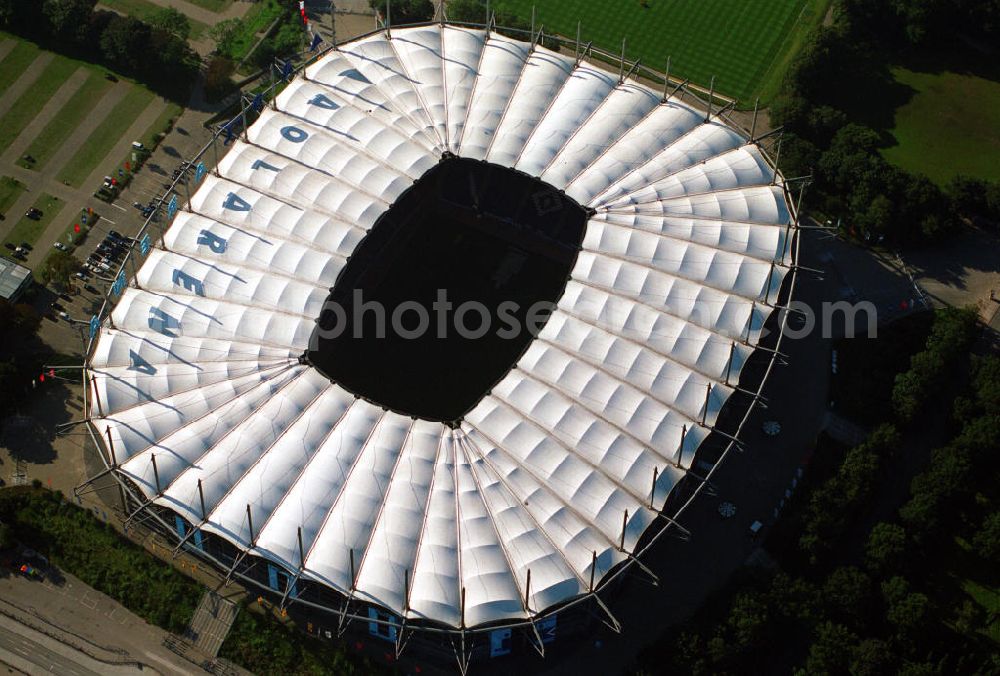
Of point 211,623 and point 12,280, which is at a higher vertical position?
point 12,280

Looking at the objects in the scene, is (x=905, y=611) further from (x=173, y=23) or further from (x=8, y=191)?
(x=173, y=23)

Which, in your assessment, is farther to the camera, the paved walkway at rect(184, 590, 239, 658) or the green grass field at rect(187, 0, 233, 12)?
the green grass field at rect(187, 0, 233, 12)

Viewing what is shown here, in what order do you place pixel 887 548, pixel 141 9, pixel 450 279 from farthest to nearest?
pixel 141 9
pixel 450 279
pixel 887 548

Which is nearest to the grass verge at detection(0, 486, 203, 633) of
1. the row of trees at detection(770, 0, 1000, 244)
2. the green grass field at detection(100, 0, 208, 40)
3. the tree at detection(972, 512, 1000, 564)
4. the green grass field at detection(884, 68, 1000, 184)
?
the green grass field at detection(100, 0, 208, 40)

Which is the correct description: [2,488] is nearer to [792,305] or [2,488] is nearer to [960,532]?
[792,305]

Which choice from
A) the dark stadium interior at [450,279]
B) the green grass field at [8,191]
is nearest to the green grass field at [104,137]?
the green grass field at [8,191]

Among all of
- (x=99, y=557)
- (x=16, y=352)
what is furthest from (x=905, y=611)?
(x=16, y=352)

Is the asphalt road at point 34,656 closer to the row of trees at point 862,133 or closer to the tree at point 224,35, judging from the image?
the tree at point 224,35

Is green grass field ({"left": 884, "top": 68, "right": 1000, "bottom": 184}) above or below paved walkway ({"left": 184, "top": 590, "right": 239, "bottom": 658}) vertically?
above

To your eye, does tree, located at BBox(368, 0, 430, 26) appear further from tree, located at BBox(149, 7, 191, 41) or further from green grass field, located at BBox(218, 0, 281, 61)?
tree, located at BBox(149, 7, 191, 41)
